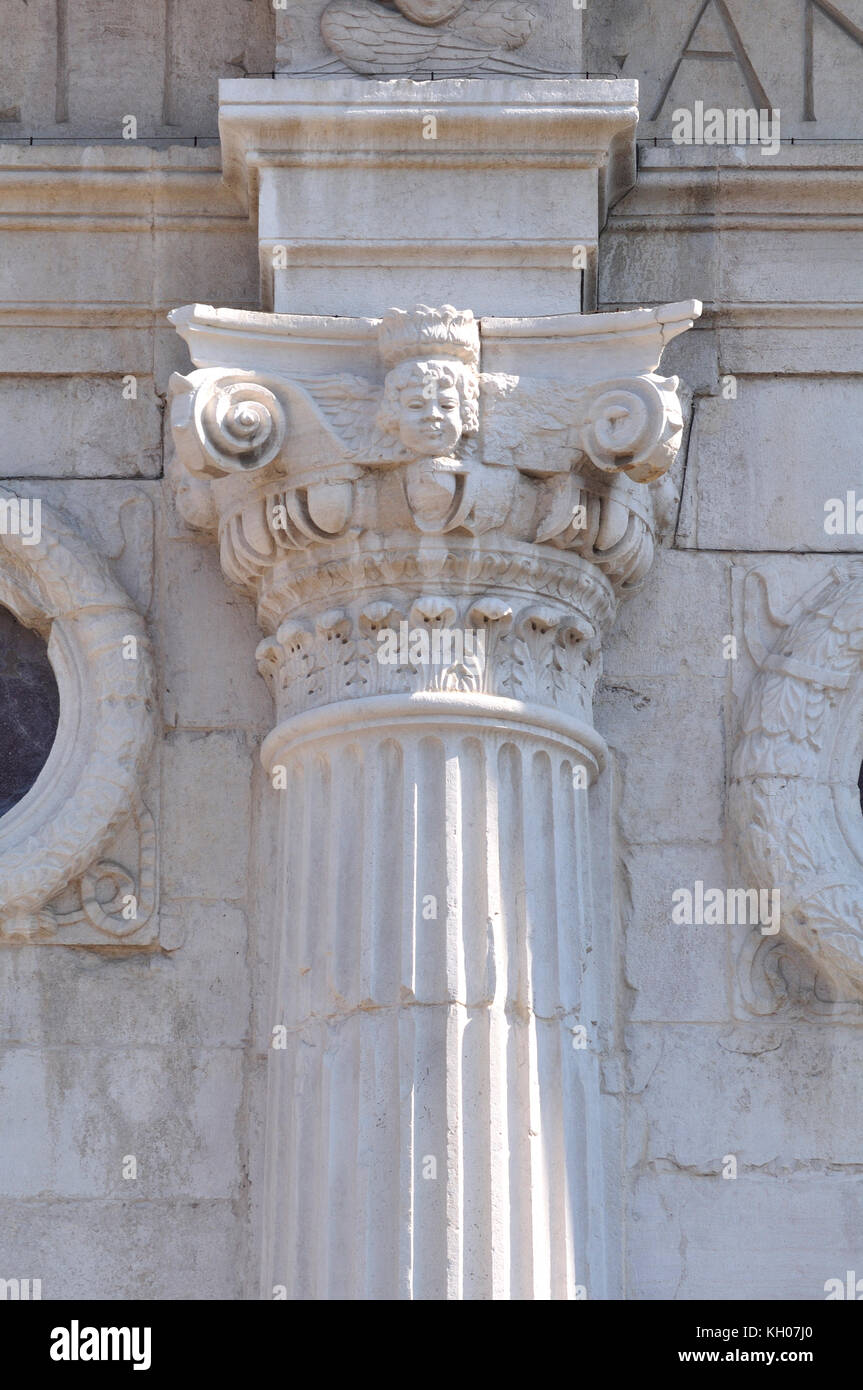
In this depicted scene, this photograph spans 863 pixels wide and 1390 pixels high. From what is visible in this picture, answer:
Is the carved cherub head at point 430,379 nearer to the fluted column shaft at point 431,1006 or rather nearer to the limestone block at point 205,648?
the fluted column shaft at point 431,1006

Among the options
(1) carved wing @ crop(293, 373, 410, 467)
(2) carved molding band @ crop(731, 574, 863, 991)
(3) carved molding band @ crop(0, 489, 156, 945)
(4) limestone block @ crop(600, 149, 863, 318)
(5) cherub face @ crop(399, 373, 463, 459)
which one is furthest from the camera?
(4) limestone block @ crop(600, 149, 863, 318)

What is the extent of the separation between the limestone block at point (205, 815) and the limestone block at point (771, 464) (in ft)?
6.51

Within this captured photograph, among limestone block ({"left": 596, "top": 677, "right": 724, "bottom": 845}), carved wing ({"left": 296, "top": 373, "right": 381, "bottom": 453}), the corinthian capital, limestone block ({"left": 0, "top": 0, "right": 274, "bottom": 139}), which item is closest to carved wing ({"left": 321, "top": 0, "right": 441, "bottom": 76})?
limestone block ({"left": 0, "top": 0, "right": 274, "bottom": 139})

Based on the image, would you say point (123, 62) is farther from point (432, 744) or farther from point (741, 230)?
point (432, 744)

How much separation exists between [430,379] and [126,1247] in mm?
3257

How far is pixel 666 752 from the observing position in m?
8.55

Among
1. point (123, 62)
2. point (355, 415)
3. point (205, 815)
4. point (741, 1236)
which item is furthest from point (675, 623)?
point (123, 62)

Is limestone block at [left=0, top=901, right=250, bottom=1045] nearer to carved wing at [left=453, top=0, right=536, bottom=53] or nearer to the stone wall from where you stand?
the stone wall

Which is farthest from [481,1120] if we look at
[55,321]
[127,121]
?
[127,121]

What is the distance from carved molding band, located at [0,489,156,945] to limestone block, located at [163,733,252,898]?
89 millimetres

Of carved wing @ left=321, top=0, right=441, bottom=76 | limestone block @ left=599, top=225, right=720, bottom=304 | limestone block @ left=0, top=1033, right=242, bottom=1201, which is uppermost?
carved wing @ left=321, top=0, right=441, bottom=76

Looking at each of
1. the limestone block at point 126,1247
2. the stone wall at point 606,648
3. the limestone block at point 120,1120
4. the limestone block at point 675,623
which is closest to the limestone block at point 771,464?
the stone wall at point 606,648

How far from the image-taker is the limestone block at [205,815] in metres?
8.42

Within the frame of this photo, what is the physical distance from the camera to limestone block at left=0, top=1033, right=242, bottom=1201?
26.5 ft
